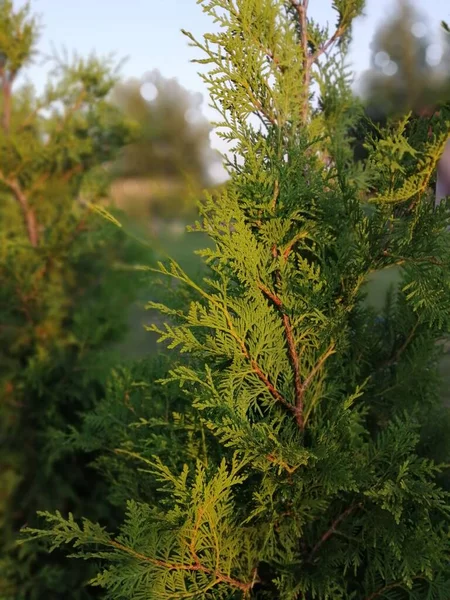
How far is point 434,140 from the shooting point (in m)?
2.04

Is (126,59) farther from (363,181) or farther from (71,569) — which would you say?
(71,569)

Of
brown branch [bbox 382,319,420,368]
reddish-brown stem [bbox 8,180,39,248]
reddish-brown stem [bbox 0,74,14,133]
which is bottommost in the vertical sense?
brown branch [bbox 382,319,420,368]

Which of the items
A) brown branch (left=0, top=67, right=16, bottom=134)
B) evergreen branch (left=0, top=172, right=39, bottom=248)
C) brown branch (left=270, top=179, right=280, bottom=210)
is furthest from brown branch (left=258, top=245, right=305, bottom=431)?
brown branch (left=0, top=67, right=16, bottom=134)

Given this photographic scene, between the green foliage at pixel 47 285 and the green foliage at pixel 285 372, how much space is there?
449 centimetres

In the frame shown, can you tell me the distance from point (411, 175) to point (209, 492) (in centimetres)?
135

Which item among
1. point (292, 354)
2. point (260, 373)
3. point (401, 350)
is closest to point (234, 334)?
point (260, 373)

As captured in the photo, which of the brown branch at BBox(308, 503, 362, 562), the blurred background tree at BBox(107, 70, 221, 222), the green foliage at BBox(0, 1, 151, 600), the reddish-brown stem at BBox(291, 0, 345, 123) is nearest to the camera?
the brown branch at BBox(308, 503, 362, 562)

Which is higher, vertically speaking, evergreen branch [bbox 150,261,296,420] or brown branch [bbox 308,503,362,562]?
evergreen branch [bbox 150,261,296,420]

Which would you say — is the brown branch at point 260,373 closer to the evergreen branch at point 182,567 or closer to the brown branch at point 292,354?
the brown branch at point 292,354

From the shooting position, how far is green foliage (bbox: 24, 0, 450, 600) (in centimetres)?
212

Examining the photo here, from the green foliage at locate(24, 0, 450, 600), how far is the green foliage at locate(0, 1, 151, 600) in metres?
4.49

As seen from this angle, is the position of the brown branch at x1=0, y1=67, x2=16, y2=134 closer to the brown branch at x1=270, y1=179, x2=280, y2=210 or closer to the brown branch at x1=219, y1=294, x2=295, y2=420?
the brown branch at x1=270, y1=179, x2=280, y2=210

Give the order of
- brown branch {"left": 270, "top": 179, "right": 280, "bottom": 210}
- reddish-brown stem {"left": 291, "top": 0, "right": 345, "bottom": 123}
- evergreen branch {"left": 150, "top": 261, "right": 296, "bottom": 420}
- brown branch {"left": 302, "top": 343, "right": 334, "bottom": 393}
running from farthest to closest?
reddish-brown stem {"left": 291, "top": 0, "right": 345, "bottom": 123} < brown branch {"left": 302, "top": 343, "right": 334, "bottom": 393} < brown branch {"left": 270, "top": 179, "right": 280, "bottom": 210} < evergreen branch {"left": 150, "top": 261, "right": 296, "bottom": 420}

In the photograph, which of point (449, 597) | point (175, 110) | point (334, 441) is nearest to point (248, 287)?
point (334, 441)
